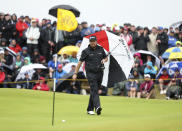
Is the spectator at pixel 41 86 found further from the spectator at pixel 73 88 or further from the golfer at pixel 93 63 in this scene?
the golfer at pixel 93 63

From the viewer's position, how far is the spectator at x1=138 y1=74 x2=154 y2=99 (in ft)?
70.6

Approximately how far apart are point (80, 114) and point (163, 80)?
955 cm

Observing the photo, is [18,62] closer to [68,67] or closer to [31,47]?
[31,47]

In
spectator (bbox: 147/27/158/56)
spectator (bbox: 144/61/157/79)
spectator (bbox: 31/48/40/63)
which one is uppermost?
spectator (bbox: 147/27/158/56)

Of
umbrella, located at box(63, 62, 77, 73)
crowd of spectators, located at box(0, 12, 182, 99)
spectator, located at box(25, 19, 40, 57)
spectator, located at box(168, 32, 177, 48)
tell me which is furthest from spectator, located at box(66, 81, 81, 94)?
spectator, located at box(168, 32, 177, 48)

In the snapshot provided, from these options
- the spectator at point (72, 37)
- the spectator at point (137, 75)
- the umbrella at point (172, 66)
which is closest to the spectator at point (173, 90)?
the umbrella at point (172, 66)

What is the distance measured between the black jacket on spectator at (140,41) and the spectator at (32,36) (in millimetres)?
5250

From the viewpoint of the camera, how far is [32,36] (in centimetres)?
2491

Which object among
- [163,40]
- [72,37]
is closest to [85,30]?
[72,37]

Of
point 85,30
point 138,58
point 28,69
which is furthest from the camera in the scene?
point 85,30

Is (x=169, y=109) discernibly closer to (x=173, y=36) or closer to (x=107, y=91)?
(x=107, y=91)

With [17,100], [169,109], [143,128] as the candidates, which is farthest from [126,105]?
[143,128]

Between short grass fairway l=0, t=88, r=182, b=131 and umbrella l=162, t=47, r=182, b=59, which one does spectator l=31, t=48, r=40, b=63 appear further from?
umbrella l=162, t=47, r=182, b=59

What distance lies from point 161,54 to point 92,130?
17.5 metres
